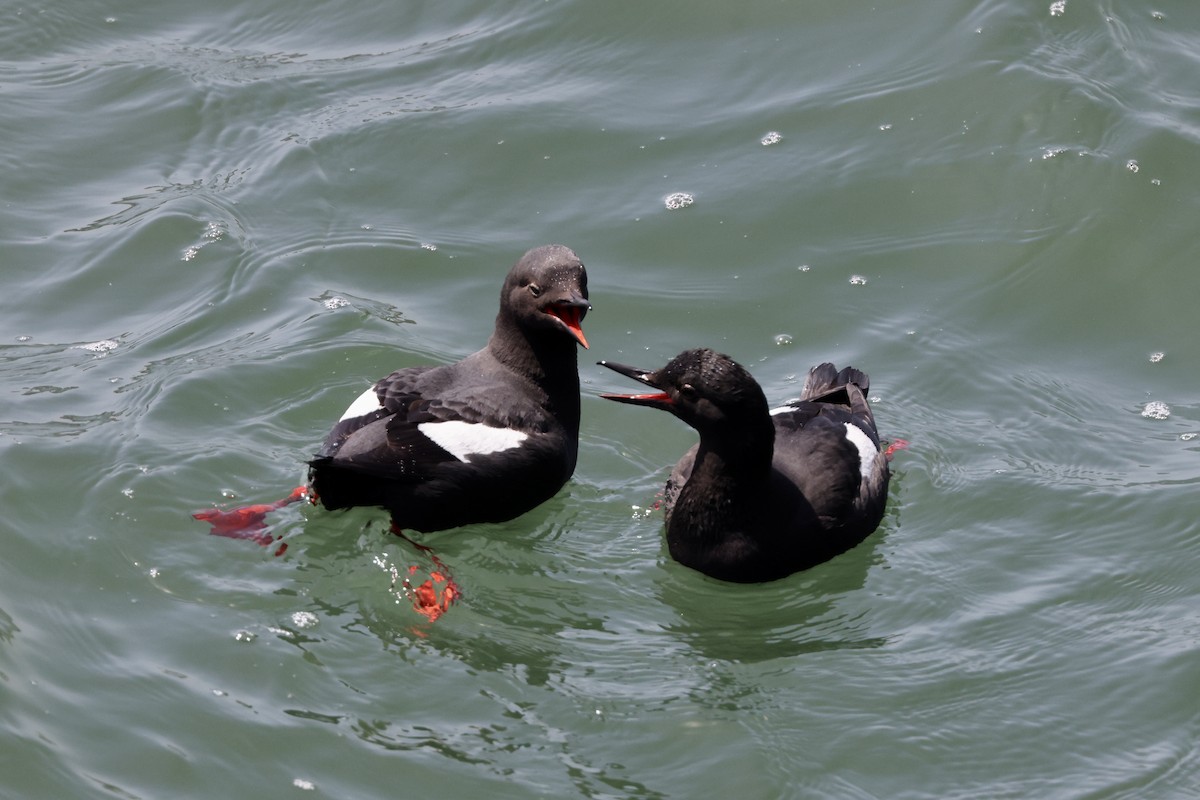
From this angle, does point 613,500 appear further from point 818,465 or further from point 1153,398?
point 1153,398

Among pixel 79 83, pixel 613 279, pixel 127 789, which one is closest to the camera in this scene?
pixel 127 789

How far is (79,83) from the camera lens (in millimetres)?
10609

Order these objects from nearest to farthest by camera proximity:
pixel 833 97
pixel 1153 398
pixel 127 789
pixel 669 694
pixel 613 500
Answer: pixel 127 789 < pixel 669 694 < pixel 613 500 < pixel 1153 398 < pixel 833 97

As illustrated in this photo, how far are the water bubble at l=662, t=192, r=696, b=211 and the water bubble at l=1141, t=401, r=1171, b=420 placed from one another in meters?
2.99

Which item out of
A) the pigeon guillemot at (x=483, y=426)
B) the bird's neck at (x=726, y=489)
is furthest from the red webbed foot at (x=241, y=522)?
the bird's neck at (x=726, y=489)

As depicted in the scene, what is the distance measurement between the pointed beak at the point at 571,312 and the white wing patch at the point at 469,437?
1.80 ft

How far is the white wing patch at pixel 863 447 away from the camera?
6.93m

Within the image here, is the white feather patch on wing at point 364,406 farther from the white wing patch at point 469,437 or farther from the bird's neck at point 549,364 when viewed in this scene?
the bird's neck at point 549,364

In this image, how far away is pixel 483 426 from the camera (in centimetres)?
691

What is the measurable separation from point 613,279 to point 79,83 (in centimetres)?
453

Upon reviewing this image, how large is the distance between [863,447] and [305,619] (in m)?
2.71

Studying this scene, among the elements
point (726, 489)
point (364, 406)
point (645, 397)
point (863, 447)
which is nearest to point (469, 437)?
point (364, 406)

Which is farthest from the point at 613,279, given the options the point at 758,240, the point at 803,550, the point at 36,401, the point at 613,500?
the point at 36,401

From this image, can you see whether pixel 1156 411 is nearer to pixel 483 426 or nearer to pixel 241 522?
pixel 483 426
